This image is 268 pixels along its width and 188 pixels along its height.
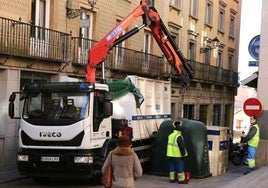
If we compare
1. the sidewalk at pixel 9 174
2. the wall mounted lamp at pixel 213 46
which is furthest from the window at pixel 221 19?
the sidewalk at pixel 9 174

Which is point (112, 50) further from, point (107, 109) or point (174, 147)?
point (107, 109)

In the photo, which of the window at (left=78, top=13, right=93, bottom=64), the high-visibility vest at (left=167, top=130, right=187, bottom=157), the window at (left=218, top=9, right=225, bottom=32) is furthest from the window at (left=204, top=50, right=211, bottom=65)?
the high-visibility vest at (left=167, top=130, right=187, bottom=157)

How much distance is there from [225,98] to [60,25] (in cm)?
2379

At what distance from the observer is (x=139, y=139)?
14.9 meters

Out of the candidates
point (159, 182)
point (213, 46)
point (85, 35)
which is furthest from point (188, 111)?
point (159, 182)

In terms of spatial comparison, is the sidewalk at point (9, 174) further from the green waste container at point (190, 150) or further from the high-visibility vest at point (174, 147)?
the high-visibility vest at point (174, 147)

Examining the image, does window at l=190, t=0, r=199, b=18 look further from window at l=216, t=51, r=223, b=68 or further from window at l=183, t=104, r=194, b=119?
window at l=216, t=51, r=223, b=68

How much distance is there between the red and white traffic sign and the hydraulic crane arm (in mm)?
2587

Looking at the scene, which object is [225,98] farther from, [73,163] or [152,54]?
[73,163]

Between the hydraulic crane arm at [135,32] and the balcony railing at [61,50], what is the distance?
281 cm

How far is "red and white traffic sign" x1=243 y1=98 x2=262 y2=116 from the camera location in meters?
16.4

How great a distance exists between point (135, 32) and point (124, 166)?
8275mm

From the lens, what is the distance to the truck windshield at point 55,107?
39.9 feet

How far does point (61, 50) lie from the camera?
1819 cm
